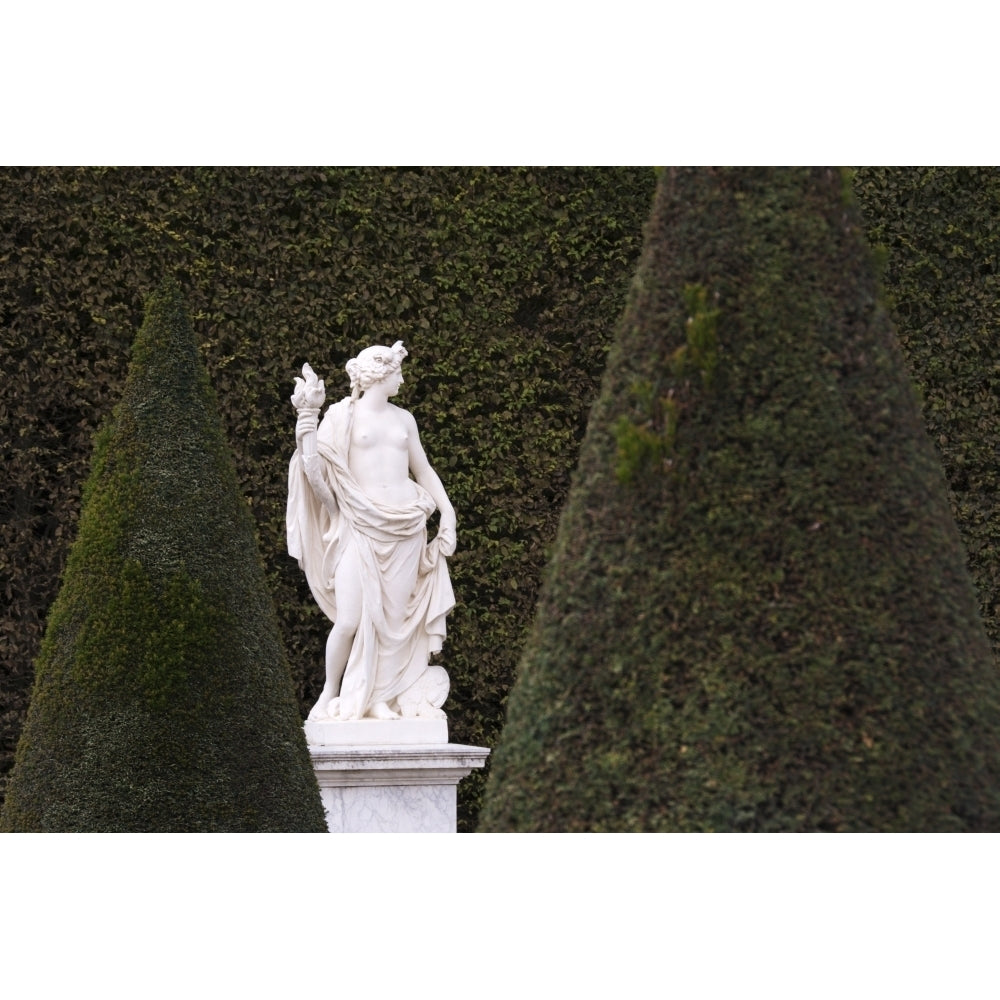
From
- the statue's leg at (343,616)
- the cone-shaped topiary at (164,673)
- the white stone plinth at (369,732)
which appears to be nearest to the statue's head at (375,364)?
the statue's leg at (343,616)

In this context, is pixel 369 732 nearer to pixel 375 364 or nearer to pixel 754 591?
pixel 375 364

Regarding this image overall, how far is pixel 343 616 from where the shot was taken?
9.12 m

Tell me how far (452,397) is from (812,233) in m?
5.50

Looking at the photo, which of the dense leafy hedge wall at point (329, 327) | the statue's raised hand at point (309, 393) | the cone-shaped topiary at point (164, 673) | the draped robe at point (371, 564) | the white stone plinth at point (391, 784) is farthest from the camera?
the dense leafy hedge wall at point (329, 327)

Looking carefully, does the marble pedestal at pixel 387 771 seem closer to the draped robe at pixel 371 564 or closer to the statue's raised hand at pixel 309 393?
the draped robe at pixel 371 564

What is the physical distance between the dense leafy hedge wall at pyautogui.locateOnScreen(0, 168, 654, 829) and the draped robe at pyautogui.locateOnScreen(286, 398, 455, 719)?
1402mm

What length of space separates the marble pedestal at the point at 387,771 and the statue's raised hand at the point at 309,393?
1.67m

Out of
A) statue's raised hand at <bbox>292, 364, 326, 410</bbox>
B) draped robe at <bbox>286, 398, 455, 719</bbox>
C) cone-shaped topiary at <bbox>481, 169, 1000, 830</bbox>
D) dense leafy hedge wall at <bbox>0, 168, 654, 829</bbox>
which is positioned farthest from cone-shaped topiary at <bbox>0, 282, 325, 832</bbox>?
cone-shaped topiary at <bbox>481, 169, 1000, 830</bbox>

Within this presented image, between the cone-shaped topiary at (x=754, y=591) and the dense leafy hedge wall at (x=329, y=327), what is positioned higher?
the dense leafy hedge wall at (x=329, y=327)

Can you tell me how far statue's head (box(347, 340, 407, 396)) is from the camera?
9055mm

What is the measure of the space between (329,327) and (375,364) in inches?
73.5

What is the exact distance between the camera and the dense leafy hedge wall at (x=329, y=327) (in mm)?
10656

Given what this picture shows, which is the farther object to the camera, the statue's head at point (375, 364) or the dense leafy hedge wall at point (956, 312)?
the dense leafy hedge wall at point (956, 312)

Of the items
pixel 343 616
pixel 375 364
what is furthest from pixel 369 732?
pixel 375 364
